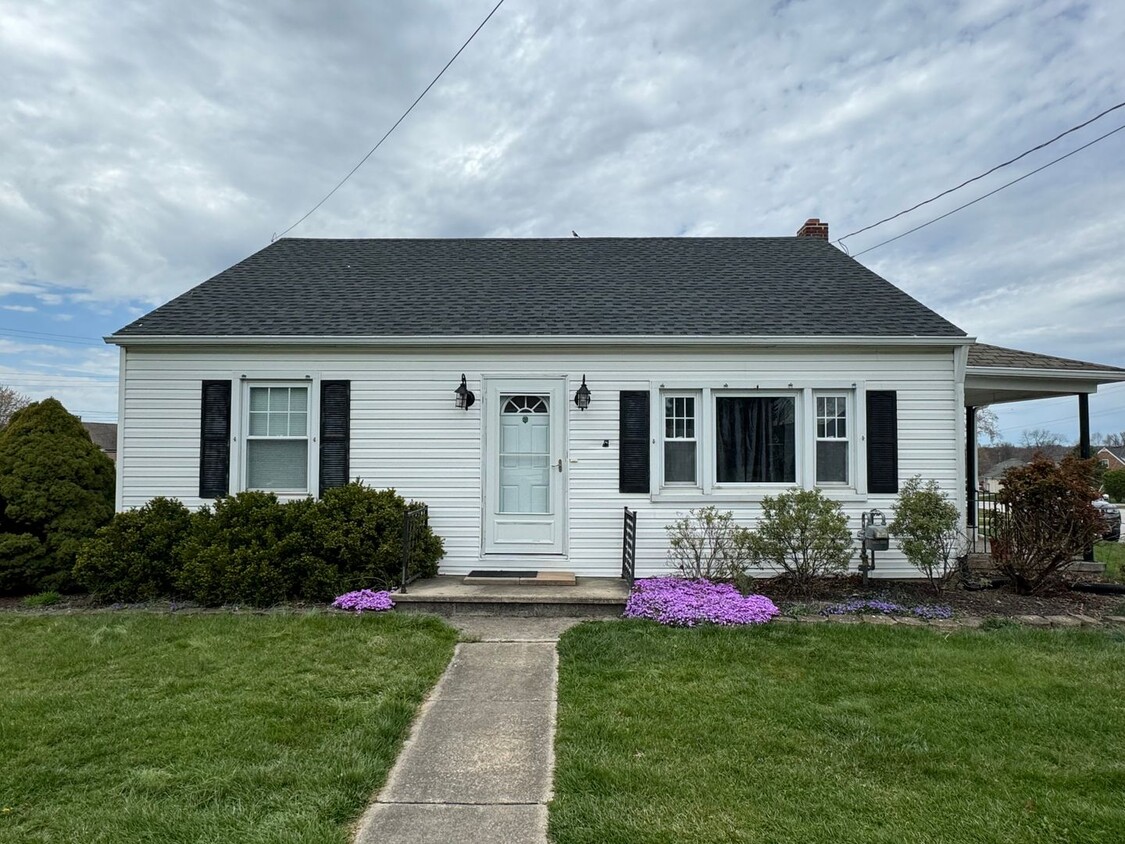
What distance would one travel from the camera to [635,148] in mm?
11594

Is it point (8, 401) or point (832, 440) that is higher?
point (8, 401)

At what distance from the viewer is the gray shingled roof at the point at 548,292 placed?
24.5ft

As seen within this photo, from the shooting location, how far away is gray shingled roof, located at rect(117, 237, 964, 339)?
24.5 ft

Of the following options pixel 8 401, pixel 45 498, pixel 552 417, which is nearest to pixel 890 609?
pixel 552 417

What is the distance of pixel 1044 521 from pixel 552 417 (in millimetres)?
5694

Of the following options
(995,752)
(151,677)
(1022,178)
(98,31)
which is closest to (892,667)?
(995,752)

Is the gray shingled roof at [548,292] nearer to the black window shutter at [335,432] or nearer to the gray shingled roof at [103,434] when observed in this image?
the black window shutter at [335,432]

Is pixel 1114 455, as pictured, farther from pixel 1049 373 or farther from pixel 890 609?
pixel 890 609

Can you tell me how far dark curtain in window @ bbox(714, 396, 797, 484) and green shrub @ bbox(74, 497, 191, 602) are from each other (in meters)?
6.20

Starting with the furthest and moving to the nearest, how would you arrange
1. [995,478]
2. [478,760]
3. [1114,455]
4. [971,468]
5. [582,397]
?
1. [1114,455]
2. [995,478]
3. [971,468]
4. [582,397]
5. [478,760]

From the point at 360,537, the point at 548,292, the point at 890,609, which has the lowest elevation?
the point at 890,609

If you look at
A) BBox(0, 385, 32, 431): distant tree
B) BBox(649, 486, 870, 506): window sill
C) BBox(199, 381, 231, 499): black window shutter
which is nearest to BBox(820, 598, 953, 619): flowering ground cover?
BBox(649, 486, 870, 506): window sill

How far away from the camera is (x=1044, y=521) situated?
6762 millimetres

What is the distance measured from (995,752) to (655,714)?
180 cm
